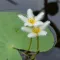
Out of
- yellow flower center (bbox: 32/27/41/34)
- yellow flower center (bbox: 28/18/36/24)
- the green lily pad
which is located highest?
yellow flower center (bbox: 28/18/36/24)

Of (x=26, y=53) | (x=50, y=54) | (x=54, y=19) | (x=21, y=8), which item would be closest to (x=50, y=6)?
(x=54, y=19)

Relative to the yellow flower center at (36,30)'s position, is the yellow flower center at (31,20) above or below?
Answer: above

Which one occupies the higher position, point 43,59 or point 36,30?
point 36,30

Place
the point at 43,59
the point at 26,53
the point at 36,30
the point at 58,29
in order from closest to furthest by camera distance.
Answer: the point at 36,30 < the point at 26,53 < the point at 43,59 < the point at 58,29

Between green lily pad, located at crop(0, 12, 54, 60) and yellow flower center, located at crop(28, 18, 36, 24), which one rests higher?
yellow flower center, located at crop(28, 18, 36, 24)

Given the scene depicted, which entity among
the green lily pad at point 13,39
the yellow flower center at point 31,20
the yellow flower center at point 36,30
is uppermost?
the yellow flower center at point 31,20

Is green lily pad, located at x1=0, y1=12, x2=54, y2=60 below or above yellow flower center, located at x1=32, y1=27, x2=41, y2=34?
below

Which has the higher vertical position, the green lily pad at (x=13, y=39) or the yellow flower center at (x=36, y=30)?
the yellow flower center at (x=36, y=30)

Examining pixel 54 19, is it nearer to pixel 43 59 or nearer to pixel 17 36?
pixel 43 59
